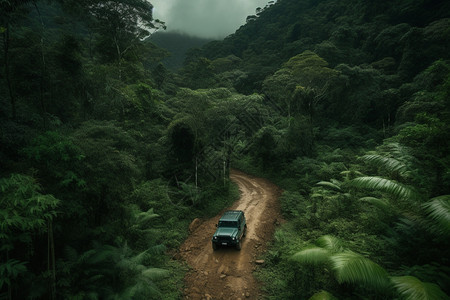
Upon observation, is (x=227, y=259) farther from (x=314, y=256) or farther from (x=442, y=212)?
(x=442, y=212)

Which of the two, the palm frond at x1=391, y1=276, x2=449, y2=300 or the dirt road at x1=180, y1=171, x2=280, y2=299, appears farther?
the dirt road at x1=180, y1=171, x2=280, y2=299

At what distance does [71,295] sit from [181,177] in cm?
1051

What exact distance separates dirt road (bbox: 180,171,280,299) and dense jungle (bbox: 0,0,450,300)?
55 cm

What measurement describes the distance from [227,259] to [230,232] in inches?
46.0

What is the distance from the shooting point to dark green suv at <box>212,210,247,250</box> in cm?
992

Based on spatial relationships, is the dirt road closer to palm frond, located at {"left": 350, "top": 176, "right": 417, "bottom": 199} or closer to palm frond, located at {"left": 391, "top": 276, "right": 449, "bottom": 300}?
palm frond, located at {"left": 391, "top": 276, "right": 449, "bottom": 300}

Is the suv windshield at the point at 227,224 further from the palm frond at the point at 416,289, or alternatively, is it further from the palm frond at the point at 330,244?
the palm frond at the point at 416,289

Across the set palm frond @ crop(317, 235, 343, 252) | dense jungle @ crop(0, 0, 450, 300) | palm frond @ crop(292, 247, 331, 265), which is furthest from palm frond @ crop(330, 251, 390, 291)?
palm frond @ crop(317, 235, 343, 252)

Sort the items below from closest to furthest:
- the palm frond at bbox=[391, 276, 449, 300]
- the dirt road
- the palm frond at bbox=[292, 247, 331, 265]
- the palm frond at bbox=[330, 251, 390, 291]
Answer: the palm frond at bbox=[391, 276, 449, 300]
the palm frond at bbox=[330, 251, 390, 291]
the palm frond at bbox=[292, 247, 331, 265]
the dirt road

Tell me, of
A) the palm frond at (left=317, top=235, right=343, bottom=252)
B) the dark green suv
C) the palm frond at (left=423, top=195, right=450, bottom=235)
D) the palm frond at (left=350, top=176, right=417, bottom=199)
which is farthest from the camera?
the dark green suv

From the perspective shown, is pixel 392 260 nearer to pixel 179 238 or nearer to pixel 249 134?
pixel 179 238

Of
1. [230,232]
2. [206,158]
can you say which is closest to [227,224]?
[230,232]

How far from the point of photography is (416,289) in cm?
354

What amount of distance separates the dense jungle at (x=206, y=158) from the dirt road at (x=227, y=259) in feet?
1.82
